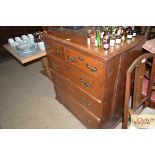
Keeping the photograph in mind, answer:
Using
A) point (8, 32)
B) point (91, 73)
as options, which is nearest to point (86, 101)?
point (91, 73)

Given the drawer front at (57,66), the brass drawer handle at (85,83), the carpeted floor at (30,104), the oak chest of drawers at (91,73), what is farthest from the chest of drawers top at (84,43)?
the carpeted floor at (30,104)

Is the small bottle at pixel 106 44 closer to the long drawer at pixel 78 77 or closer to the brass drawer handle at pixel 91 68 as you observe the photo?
the brass drawer handle at pixel 91 68

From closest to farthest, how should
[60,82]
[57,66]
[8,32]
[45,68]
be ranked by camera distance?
1. [57,66]
2. [60,82]
3. [45,68]
4. [8,32]

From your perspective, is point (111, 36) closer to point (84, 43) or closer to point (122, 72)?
point (84, 43)

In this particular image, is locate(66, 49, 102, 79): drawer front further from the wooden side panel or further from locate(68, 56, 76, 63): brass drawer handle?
the wooden side panel

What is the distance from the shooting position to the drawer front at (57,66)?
180 cm

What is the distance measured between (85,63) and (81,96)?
50 centimetres

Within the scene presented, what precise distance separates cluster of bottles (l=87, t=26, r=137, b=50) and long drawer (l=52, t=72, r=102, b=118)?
1.84 ft

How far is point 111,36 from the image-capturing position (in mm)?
1313

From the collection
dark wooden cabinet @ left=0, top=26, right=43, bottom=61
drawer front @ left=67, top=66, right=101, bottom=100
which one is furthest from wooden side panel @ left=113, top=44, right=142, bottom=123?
dark wooden cabinet @ left=0, top=26, right=43, bottom=61

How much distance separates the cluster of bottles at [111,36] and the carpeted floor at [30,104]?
123 centimetres

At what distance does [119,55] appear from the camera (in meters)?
1.29

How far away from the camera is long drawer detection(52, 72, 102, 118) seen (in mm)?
1597
